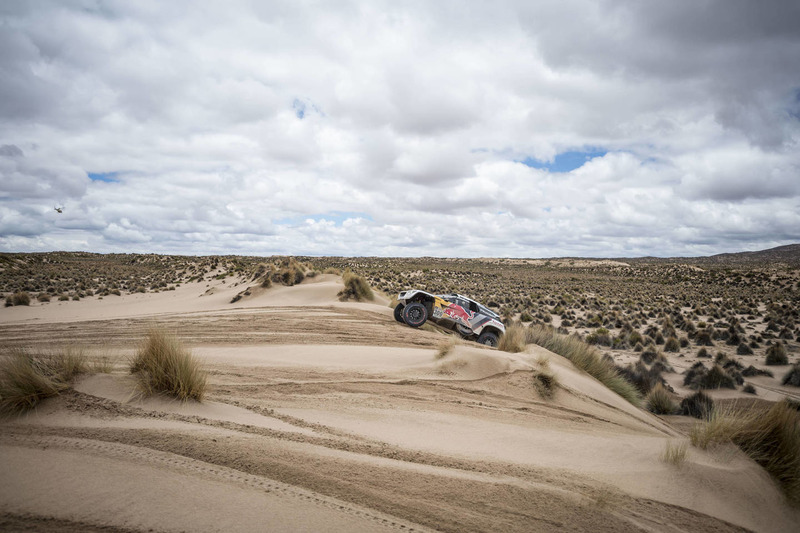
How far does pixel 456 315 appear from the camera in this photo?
14.1 m

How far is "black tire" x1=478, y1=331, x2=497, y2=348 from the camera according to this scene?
13734 mm

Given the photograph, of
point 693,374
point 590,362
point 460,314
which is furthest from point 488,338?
point 693,374

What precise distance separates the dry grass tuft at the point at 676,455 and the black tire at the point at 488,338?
8.94 meters

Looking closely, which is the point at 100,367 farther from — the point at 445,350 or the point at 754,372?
the point at 754,372

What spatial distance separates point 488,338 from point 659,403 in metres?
5.24

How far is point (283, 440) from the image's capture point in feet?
14.4

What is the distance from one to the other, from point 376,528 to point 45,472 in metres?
2.83

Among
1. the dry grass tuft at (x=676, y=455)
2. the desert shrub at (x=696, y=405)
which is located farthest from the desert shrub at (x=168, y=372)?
the desert shrub at (x=696, y=405)

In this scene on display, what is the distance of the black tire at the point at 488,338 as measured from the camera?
1373 centimetres

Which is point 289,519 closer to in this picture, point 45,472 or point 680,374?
point 45,472

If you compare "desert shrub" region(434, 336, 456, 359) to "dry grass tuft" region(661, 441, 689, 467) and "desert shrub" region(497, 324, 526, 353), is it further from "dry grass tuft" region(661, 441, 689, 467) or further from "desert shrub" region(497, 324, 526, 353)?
"dry grass tuft" region(661, 441, 689, 467)

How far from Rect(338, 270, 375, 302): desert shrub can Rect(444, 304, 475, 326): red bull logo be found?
7546 mm

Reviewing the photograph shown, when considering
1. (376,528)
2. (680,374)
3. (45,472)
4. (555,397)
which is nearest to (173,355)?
(45,472)

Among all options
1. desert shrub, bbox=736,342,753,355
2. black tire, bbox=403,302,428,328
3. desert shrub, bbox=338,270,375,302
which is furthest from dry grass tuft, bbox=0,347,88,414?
desert shrub, bbox=736,342,753,355
